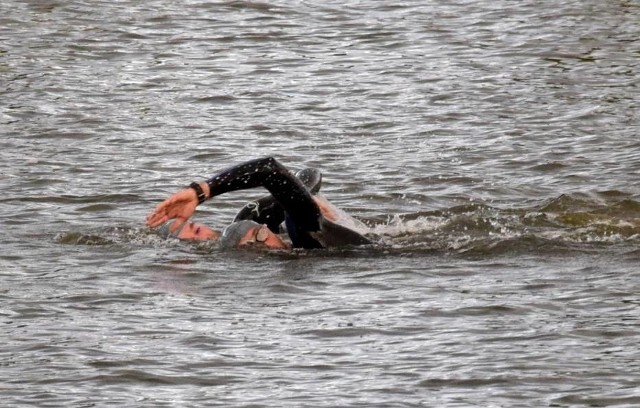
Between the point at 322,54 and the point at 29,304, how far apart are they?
11.4 metres

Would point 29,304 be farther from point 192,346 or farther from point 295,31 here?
point 295,31

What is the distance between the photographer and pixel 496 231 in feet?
45.0

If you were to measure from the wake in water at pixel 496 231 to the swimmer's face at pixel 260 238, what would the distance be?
279 millimetres

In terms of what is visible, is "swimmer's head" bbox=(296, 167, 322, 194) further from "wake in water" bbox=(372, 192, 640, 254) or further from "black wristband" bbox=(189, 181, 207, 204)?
"black wristband" bbox=(189, 181, 207, 204)

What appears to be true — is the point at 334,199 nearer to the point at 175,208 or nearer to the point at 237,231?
the point at 237,231

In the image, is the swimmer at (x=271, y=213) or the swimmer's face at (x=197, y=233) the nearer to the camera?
the swimmer at (x=271, y=213)

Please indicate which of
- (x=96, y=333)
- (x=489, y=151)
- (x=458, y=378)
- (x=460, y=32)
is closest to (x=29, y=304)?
(x=96, y=333)

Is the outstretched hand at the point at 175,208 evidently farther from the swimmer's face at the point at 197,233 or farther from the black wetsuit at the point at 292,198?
the swimmer's face at the point at 197,233

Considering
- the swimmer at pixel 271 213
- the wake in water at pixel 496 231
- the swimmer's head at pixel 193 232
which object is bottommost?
the wake in water at pixel 496 231

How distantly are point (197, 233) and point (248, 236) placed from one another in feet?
1.58

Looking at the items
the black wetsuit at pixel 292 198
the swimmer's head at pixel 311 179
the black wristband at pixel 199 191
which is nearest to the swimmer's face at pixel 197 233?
the black wetsuit at pixel 292 198

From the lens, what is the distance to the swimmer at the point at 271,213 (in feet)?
38.9

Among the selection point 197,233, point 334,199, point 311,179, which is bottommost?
point 334,199

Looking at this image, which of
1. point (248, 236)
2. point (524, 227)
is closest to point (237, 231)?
point (248, 236)
